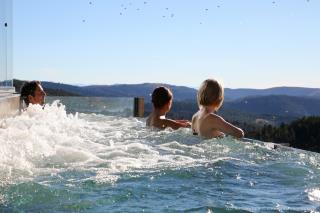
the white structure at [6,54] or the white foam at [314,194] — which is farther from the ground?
the white structure at [6,54]

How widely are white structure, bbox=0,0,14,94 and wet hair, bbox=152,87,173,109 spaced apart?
281 centimetres

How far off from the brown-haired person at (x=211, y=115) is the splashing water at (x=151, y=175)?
0.47 ft

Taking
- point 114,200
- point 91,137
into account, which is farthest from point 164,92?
point 114,200

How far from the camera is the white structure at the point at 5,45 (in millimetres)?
10320

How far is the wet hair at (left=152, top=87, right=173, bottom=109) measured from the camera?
9.19 m

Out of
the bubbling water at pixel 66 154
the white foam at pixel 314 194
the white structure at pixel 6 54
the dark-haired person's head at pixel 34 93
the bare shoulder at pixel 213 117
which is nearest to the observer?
the white foam at pixel 314 194

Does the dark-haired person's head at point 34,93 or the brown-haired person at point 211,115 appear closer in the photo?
the brown-haired person at point 211,115

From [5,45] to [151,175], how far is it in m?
6.57

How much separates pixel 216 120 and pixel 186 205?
3724mm

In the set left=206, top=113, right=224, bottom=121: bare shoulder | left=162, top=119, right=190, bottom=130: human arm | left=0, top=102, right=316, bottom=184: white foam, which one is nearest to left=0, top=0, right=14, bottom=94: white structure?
left=0, top=102, right=316, bottom=184: white foam

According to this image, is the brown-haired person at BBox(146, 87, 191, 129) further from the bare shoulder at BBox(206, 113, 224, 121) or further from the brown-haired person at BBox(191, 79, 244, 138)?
the bare shoulder at BBox(206, 113, 224, 121)

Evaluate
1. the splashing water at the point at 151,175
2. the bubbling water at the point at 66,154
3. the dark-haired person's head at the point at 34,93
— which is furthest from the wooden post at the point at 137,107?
the splashing water at the point at 151,175

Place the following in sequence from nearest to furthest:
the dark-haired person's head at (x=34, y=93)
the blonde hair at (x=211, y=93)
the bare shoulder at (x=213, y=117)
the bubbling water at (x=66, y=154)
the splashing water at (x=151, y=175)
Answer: the splashing water at (x=151, y=175) → the bubbling water at (x=66, y=154) → the blonde hair at (x=211, y=93) → the bare shoulder at (x=213, y=117) → the dark-haired person's head at (x=34, y=93)

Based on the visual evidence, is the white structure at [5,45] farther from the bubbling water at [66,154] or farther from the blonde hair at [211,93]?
the blonde hair at [211,93]
